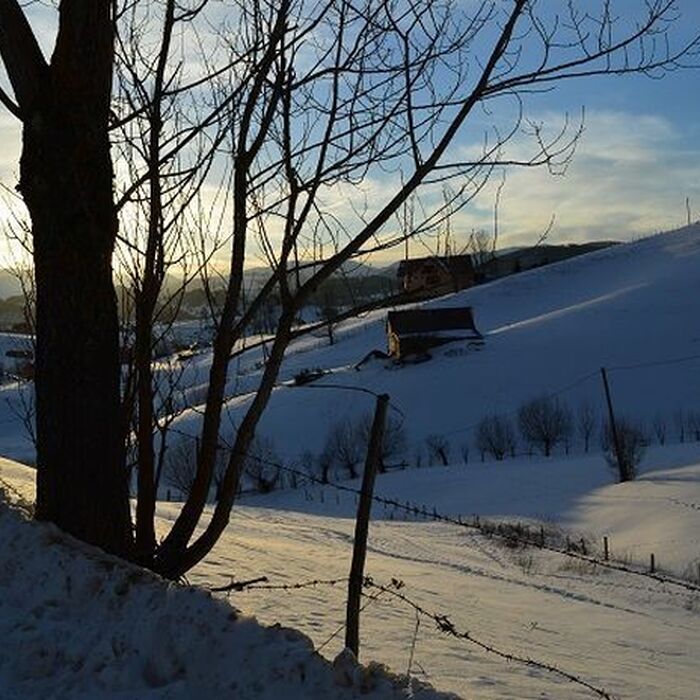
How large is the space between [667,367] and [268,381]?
68.7 metres

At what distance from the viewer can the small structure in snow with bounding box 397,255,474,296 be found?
13.2ft

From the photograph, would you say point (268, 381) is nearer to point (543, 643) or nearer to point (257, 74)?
point (257, 74)

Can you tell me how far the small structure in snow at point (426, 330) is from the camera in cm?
7600

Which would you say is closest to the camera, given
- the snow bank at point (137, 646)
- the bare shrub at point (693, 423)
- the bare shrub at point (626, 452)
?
the snow bank at point (137, 646)

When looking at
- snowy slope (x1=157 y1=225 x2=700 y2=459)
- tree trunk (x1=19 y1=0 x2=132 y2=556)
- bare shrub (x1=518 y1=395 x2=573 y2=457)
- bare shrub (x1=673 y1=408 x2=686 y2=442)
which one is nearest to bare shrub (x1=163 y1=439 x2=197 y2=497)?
snowy slope (x1=157 y1=225 x2=700 y2=459)

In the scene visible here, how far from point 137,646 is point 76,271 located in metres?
1.56

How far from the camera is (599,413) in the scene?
62.2 m

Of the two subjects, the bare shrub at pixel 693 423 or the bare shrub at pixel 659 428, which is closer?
the bare shrub at pixel 659 428

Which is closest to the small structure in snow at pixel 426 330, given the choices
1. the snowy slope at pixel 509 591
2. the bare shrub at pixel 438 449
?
the bare shrub at pixel 438 449

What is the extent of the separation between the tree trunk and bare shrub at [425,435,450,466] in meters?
55.6

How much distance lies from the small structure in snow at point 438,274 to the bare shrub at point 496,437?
55119 mm

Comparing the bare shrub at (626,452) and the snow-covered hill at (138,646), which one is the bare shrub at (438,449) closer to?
the bare shrub at (626,452)

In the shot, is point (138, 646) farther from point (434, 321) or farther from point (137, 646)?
point (434, 321)

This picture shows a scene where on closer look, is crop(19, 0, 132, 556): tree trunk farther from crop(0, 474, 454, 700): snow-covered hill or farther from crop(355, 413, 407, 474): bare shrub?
crop(355, 413, 407, 474): bare shrub
